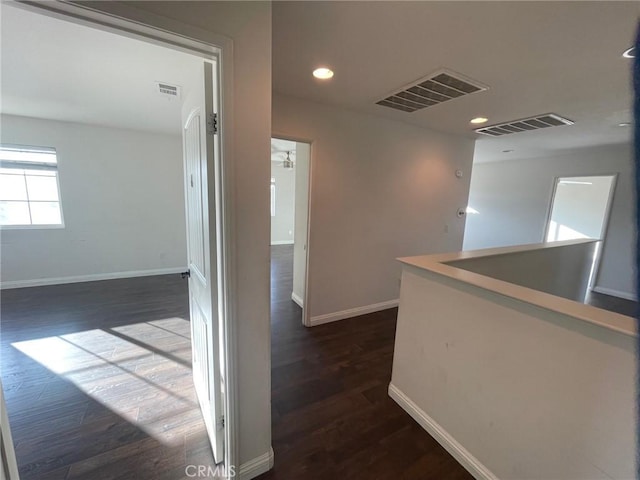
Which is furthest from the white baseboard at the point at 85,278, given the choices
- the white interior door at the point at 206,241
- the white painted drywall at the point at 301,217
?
the white interior door at the point at 206,241

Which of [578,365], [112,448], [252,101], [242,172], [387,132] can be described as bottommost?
[112,448]

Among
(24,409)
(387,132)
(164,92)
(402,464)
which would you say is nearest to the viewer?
(402,464)

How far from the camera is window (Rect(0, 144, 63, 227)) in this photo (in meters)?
3.73

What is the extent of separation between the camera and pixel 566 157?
4859 millimetres

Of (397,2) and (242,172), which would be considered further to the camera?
(397,2)

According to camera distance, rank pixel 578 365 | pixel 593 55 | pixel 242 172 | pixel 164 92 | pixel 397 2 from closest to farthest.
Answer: pixel 578 365 → pixel 242 172 → pixel 397 2 → pixel 593 55 → pixel 164 92

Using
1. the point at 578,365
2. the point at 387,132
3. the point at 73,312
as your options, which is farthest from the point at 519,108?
the point at 73,312

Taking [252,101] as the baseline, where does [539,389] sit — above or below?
below

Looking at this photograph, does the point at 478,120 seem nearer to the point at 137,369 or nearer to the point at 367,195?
the point at 367,195

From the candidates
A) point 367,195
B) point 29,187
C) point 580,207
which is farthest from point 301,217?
point 580,207

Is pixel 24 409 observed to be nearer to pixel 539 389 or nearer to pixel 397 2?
pixel 539 389

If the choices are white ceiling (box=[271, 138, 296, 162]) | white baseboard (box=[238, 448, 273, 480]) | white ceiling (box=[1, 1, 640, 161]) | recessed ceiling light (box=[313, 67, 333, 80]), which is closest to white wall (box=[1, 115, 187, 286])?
white ceiling (box=[1, 1, 640, 161])

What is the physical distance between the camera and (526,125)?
3160 mm

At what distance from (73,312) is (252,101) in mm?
3739
